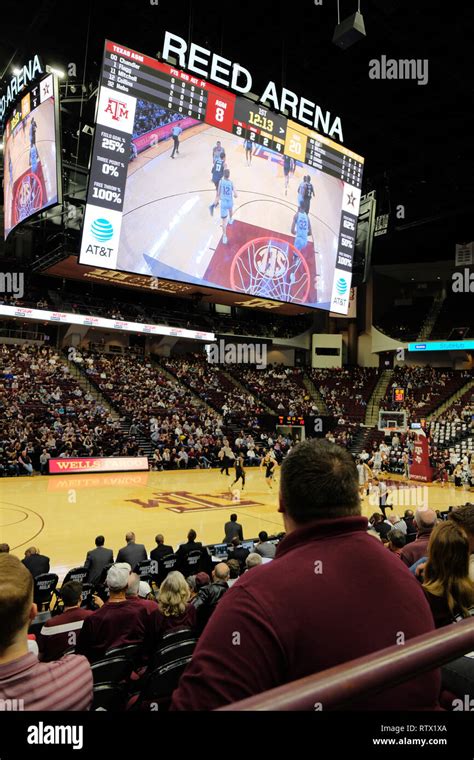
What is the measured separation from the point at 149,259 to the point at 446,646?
11.5 m

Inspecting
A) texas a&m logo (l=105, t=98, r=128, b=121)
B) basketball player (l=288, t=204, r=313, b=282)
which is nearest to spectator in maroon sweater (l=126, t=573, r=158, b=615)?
texas a&m logo (l=105, t=98, r=128, b=121)

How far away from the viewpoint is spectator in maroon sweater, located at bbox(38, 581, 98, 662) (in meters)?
4.21

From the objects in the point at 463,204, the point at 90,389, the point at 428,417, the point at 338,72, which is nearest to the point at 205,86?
the point at 338,72

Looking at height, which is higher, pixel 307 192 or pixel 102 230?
pixel 307 192

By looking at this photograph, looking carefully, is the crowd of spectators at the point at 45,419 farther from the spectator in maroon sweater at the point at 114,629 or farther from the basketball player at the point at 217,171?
the spectator in maroon sweater at the point at 114,629

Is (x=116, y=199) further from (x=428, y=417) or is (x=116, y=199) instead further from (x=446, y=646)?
(x=428, y=417)

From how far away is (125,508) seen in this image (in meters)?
13.4

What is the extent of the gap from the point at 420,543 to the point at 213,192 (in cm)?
1046

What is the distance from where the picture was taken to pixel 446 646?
1316mm

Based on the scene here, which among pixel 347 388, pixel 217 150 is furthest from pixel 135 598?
pixel 347 388

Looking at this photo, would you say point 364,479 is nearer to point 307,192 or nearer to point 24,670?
point 307,192

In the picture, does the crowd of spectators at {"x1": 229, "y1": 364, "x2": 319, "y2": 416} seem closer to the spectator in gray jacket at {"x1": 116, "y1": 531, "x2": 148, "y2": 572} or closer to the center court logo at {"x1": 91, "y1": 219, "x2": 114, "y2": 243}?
the center court logo at {"x1": 91, "y1": 219, "x2": 114, "y2": 243}

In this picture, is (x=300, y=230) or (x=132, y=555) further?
(x=300, y=230)

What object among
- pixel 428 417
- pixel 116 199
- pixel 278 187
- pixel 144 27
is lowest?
pixel 428 417
